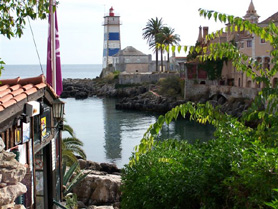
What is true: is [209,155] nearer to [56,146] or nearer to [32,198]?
[32,198]

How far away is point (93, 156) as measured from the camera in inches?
1415

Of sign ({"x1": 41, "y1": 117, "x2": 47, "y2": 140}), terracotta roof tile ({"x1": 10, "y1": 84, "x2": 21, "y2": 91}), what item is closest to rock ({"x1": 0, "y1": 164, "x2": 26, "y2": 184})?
terracotta roof tile ({"x1": 10, "y1": 84, "x2": 21, "y2": 91})

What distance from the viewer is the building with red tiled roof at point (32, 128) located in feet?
24.9

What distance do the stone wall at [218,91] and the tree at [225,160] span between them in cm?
3986

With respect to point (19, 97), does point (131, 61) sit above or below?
above

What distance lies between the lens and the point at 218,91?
185ft

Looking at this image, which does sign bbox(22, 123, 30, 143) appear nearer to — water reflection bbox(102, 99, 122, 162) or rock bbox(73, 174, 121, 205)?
rock bbox(73, 174, 121, 205)

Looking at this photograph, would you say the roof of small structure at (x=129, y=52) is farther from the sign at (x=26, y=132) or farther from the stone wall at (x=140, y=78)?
the sign at (x=26, y=132)

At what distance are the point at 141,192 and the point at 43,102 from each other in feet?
9.51

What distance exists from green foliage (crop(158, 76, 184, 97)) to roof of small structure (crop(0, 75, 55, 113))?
5683 centimetres

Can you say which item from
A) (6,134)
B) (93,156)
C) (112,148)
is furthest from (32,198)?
(112,148)

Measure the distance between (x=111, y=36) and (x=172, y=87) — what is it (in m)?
37.0

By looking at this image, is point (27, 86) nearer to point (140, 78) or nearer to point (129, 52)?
point (140, 78)

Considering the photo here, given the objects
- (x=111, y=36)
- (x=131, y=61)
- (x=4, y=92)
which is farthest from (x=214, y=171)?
(x=111, y=36)
